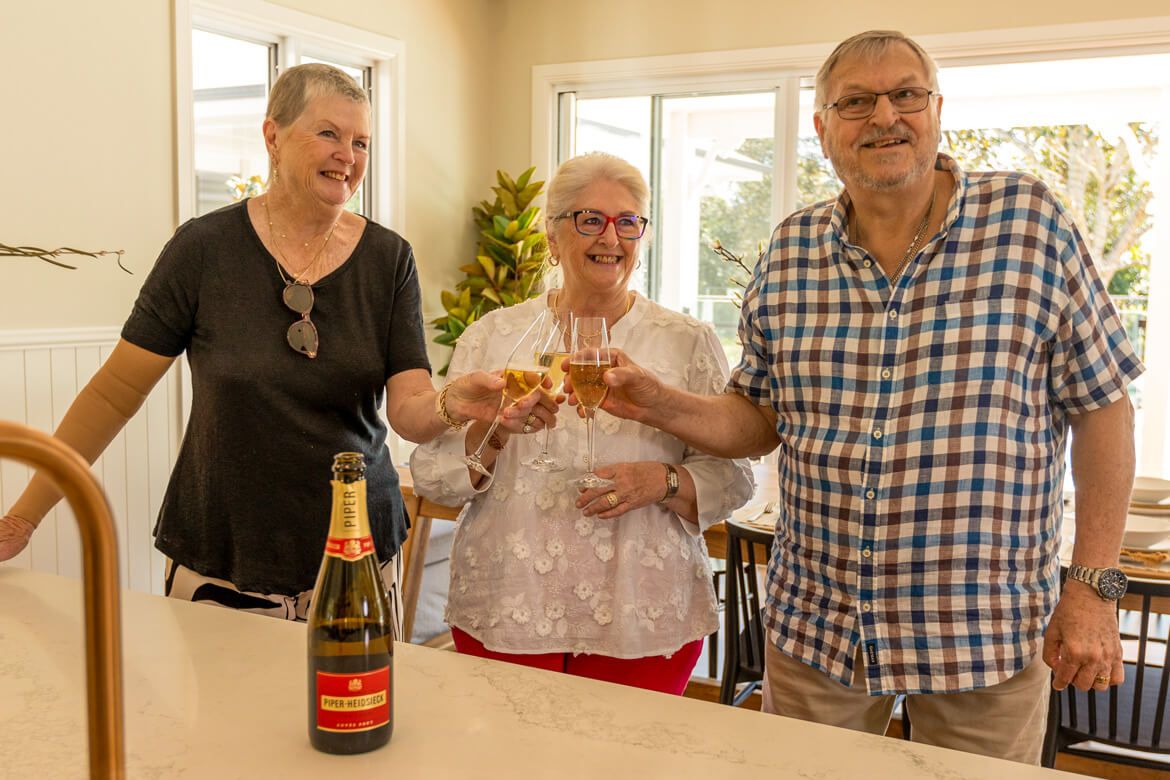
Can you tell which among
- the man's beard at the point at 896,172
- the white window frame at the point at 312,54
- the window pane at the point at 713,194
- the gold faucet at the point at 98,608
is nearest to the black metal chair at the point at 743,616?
the man's beard at the point at 896,172

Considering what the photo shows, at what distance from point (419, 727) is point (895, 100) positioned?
1109 mm

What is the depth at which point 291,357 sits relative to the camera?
5.81ft

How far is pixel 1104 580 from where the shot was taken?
1.46 meters

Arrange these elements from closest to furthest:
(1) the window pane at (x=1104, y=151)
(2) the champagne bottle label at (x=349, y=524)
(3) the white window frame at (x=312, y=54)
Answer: (2) the champagne bottle label at (x=349, y=524), (3) the white window frame at (x=312, y=54), (1) the window pane at (x=1104, y=151)

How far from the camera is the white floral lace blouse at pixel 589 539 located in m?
1.77

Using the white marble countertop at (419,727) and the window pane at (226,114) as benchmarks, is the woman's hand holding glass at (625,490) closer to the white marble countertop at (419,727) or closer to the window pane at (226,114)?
the white marble countertop at (419,727)

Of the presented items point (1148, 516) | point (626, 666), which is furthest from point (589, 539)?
point (1148, 516)

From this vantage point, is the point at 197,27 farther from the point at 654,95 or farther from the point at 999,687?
the point at 999,687

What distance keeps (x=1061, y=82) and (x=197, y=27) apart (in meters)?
4.48

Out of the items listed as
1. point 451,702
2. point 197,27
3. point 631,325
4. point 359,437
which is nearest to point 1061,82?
point 197,27

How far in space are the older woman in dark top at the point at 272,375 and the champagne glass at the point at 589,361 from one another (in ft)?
0.91

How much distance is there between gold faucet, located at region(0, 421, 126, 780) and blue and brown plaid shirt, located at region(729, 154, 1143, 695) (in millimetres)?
1164

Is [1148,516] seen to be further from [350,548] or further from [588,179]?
[350,548]

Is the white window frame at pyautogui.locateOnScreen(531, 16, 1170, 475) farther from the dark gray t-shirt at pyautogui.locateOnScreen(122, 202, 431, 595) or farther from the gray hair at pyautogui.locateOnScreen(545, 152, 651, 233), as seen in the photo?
the dark gray t-shirt at pyautogui.locateOnScreen(122, 202, 431, 595)
